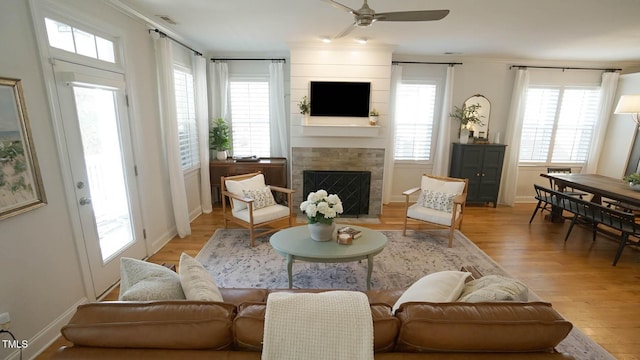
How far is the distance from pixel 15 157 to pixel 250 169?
315cm

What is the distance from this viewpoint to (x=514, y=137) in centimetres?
533

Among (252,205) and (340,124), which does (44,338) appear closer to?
(252,205)

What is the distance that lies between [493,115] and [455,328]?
5.43 metres

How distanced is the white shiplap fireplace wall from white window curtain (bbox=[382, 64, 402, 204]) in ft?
1.35

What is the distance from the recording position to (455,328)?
3.56ft

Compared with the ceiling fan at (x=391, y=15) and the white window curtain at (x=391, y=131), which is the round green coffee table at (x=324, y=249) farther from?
the white window curtain at (x=391, y=131)

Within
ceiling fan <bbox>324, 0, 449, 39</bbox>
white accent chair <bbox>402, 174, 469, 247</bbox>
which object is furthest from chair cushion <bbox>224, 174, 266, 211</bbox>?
ceiling fan <bbox>324, 0, 449, 39</bbox>

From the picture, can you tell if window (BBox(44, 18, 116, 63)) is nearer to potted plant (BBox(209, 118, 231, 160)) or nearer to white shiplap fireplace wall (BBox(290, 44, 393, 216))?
potted plant (BBox(209, 118, 231, 160))

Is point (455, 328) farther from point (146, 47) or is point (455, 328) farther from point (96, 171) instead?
point (146, 47)

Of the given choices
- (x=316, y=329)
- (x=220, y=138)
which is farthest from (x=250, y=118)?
(x=316, y=329)

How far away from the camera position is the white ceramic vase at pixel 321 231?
278 cm

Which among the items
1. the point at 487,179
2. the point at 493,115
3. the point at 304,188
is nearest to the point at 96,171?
the point at 304,188

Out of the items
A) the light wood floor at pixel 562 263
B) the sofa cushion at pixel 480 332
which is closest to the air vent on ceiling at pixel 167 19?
the light wood floor at pixel 562 263

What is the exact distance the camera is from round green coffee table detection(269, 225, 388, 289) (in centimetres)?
254
